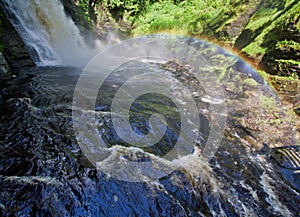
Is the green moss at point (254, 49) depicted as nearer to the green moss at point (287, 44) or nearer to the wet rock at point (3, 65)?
the green moss at point (287, 44)

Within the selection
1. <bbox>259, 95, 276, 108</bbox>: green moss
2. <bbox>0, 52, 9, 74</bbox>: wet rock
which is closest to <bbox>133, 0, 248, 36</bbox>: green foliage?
<bbox>259, 95, 276, 108</bbox>: green moss

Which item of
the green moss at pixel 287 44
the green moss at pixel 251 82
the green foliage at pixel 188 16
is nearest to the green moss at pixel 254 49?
the green moss at pixel 287 44

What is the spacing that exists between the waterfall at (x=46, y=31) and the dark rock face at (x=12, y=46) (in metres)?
0.57

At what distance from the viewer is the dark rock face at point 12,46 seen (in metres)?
7.31

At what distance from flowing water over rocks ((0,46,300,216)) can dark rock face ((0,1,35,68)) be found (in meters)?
2.11

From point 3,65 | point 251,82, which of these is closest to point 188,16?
point 251,82

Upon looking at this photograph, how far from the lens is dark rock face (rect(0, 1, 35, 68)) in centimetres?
731

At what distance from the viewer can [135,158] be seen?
3553mm

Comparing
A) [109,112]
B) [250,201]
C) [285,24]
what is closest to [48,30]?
[109,112]

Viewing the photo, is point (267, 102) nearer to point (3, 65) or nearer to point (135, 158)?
point (135, 158)

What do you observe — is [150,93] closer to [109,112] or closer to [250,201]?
[109,112]

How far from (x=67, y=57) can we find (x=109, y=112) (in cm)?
799

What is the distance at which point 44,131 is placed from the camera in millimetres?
3846

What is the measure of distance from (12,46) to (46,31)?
3395 mm
